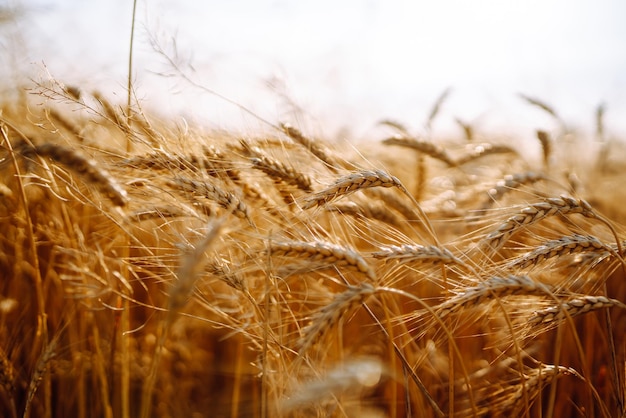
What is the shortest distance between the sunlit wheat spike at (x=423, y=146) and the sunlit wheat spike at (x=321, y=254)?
58.9 inches

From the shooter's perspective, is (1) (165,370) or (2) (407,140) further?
(2) (407,140)

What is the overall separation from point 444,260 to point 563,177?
2.48 meters

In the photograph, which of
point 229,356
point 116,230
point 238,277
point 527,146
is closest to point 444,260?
point 238,277

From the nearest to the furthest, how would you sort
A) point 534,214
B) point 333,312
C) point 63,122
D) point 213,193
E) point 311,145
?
point 333,312, point 213,193, point 534,214, point 311,145, point 63,122

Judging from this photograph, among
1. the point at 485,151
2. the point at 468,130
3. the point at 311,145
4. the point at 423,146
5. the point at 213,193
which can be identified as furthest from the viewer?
the point at 468,130

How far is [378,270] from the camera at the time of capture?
4.66 feet

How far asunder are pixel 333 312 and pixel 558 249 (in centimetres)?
74

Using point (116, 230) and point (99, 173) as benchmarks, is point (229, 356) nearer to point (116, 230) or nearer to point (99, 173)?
point (116, 230)

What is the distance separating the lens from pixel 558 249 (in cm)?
144

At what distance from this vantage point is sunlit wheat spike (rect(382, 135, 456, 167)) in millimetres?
2658

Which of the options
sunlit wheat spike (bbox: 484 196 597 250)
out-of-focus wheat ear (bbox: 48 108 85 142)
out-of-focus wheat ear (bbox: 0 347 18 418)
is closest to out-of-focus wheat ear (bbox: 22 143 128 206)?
out-of-focus wheat ear (bbox: 0 347 18 418)

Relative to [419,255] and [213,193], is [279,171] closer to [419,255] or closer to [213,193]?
[213,193]

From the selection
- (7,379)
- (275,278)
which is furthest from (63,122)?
(275,278)

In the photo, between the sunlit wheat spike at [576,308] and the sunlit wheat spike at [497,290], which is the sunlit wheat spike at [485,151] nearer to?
the sunlit wheat spike at [576,308]
